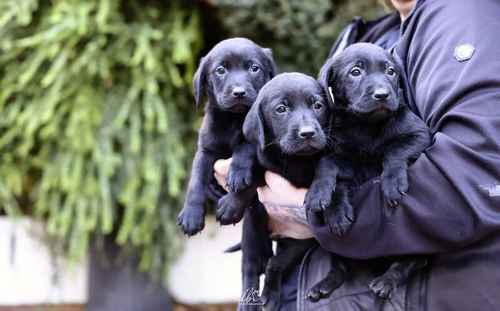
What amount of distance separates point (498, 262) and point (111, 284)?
3601mm

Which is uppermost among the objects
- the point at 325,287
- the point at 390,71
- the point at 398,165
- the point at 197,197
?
the point at 390,71

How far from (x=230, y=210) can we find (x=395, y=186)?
2.02ft

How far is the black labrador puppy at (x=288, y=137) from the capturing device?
2.04 meters

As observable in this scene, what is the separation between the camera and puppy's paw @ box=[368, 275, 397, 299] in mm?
1895

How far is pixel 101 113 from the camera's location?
4.63 metres

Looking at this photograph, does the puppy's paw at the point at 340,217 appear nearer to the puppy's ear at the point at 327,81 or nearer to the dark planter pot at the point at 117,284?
the puppy's ear at the point at 327,81

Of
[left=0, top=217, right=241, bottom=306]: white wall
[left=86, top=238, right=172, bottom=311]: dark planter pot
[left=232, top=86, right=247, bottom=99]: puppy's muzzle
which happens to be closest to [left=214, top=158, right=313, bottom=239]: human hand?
[left=232, top=86, right=247, bottom=99]: puppy's muzzle

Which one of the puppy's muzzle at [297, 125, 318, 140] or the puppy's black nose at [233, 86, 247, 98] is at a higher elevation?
the puppy's black nose at [233, 86, 247, 98]

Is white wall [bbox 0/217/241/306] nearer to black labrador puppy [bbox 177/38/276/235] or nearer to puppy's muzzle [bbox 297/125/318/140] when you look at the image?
black labrador puppy [bbox 177/38/276/235]

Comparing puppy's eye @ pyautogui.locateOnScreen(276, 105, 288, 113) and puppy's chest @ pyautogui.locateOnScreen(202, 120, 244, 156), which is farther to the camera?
puppy's chest @ pyautogui.locateOnScreen(202, 120, 244, 156)

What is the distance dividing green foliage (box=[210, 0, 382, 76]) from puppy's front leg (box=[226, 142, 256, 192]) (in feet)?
7.73

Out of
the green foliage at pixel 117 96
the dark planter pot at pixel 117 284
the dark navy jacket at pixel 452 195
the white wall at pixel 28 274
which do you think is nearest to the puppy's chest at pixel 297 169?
the dark navy jacket at pixel 452 195

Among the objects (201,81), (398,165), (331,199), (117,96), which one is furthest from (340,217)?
(117,96)

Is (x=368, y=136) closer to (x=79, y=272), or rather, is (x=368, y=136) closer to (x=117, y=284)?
(x=117, y=284)
